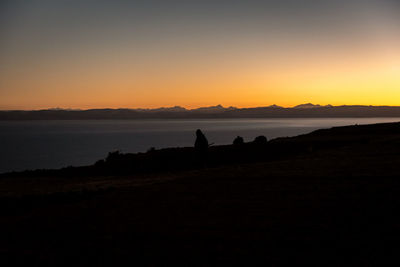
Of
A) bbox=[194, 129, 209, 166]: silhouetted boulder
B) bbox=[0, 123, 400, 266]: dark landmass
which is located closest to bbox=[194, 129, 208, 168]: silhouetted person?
bbox=[194, 129, 209, 166]: silhouetted boulder

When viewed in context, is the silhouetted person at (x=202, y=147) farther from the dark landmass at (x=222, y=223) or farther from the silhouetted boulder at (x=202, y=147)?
the dark landmass at (x=222, y=223)

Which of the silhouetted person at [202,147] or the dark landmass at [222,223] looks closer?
the dark landmass at [222,223]

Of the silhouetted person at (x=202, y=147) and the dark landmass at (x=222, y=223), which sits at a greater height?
→ the silhouetted person at (x=202, y=147)

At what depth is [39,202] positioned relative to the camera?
16.8 metres

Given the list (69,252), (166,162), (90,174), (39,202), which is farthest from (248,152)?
(69,252)

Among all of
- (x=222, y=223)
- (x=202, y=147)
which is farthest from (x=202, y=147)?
(x=222, y=223)

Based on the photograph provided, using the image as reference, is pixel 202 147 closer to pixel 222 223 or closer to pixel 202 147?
pixel 202 147

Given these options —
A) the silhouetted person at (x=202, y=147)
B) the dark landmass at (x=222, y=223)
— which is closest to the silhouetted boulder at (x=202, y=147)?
the silhouetted person at (x=202, y=147)

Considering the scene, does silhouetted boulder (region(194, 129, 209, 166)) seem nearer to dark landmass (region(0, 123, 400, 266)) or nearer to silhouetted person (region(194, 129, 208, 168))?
silhouetted person (region(194, 129, 208, 168))

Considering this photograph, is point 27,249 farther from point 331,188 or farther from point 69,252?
point 331,188

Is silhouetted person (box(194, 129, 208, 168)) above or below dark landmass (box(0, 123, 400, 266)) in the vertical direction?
above

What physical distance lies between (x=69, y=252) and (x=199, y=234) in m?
3.55

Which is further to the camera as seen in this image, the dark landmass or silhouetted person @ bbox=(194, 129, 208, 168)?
silhouetted person @ bbox=(194, 129, 208, 168)

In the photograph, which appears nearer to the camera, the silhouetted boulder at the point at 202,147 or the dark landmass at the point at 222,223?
the dark landmass at the point at 222,223
